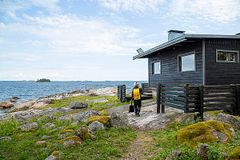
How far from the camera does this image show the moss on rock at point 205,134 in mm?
9195

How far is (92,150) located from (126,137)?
2.17 metres

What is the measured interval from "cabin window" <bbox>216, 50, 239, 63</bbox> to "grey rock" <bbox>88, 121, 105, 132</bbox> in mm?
9685

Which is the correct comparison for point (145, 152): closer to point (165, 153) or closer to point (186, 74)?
point (165, 153)

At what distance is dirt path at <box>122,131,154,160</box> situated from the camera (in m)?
8.88

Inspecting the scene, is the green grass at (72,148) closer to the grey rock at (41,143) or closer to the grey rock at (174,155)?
the grey rock at (41,143)

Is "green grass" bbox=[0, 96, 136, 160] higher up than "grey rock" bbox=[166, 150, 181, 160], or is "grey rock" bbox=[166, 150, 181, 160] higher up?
"grey rock" bbox=[166, 150, 181, 160]

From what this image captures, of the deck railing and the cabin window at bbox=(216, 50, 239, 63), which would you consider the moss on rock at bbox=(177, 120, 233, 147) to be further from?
the cabin window at bbox=(216, 50, 239, 63)

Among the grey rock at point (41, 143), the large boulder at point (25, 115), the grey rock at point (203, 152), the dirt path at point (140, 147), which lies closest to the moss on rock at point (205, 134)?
the dirt path at point (140, 147)

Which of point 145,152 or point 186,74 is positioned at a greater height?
point 186,74

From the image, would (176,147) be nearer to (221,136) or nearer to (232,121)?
(221,136)

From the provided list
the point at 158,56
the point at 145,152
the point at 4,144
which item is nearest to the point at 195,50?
the point at 158,56

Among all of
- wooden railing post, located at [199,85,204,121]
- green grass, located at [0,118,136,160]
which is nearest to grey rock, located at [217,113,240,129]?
wooden railing post, located at [199,85,204,121]

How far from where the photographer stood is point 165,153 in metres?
8.24

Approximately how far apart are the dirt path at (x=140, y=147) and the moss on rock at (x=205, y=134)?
1242mm
